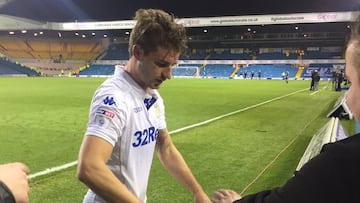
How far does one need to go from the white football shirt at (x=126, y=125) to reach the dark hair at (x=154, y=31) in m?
0.24

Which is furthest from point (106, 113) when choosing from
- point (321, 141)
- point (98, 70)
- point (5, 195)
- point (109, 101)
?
point (98, 70)

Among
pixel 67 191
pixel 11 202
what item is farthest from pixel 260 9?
pixel 11 202

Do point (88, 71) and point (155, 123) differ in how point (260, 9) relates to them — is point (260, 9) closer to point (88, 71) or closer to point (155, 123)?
point (88, 71)

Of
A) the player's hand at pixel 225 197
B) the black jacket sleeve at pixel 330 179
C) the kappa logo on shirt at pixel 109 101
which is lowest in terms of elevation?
the player's hand at pixel 225 197

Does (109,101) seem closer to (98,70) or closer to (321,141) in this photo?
(321,141)

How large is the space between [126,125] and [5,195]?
1269 millimetres

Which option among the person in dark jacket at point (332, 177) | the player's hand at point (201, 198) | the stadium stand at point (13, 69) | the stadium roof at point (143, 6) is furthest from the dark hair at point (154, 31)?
the stadium stand at point (13, 69)

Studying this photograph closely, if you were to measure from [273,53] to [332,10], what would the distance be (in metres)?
16.5

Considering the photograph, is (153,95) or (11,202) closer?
(11,202)

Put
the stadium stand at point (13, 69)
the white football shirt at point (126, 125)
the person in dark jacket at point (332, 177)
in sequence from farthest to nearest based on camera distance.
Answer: the stadium stand at point (13, 69) < the white football shirt at point (126, 125) < the person in dark jacket at point (332, 177)

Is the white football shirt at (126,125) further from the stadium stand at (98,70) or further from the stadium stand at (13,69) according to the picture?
the stadium stand at (98,70)

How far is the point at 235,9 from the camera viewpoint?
6088 centimetres

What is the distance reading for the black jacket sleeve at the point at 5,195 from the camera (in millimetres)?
998

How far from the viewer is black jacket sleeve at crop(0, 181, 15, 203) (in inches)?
39.3
